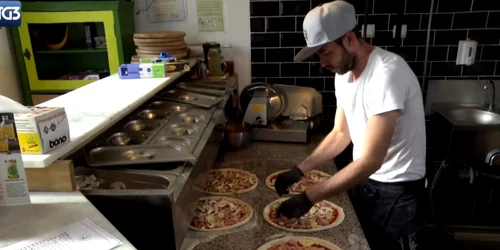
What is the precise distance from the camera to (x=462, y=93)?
2.55 metres

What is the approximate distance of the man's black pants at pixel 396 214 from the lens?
143 centimetres

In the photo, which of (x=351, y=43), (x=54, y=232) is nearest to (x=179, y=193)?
(x=54, y=232)

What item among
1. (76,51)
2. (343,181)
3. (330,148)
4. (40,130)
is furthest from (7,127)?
(76,51)

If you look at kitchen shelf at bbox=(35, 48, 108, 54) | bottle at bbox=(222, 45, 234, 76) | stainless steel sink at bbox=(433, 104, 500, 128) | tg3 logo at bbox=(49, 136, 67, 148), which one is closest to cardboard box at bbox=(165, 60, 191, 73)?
bottle at bbox=(222, 45, 234, 76)

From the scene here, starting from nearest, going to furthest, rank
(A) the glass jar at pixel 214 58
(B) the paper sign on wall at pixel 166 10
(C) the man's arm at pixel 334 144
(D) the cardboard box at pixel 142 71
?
(C) the man's arm at pixel 334 144 → (D) the cardboard box at pixel 142 71 → (A) the glass jar at pixel 214 58 → (B) the paper sign on wall at pixel 166 10

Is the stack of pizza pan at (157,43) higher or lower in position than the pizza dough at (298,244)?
higher

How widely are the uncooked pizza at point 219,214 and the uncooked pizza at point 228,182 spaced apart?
0.24 feet

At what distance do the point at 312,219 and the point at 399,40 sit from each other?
1547 mm

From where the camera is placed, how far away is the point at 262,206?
4.91ft

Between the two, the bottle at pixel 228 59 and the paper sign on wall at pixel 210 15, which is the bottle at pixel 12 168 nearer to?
the bottle at pixel 228 59

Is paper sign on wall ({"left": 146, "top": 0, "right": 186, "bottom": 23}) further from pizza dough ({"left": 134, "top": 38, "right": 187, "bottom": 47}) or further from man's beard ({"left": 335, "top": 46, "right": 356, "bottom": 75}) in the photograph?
man's beard ({"left": 335, "top": 46, "right": 356, "bottom": 75})

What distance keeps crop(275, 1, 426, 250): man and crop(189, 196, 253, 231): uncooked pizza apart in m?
0.15

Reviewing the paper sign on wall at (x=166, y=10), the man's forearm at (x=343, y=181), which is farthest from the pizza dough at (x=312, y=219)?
the paper sign on wall at (x=166, y=10)

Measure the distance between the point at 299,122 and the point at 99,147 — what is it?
121 centimetres
